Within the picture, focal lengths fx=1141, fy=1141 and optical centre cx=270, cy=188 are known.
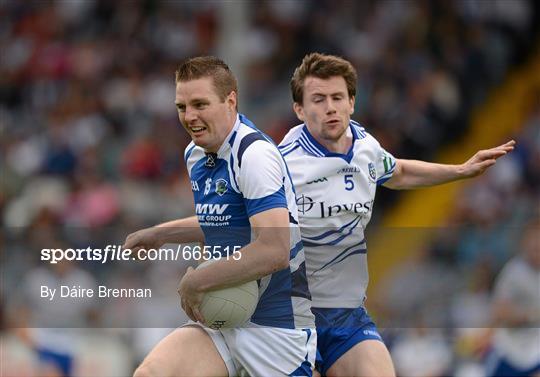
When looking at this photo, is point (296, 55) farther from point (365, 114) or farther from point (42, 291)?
point (42, 291)

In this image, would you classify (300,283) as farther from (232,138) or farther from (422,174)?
(422,174)

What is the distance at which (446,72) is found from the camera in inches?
502

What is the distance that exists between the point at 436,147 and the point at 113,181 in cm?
369

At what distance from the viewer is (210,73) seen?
5234 millimetres

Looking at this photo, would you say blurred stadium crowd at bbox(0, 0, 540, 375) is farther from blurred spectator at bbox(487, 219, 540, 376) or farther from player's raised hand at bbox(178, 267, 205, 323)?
player's raised hand at bbox(178, 267, 205, 323)

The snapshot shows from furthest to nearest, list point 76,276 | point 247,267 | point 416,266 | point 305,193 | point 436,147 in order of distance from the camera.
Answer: point 436,147, point 416,266, point 76,276, point 305,193, point 247,267

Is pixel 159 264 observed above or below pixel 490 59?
below

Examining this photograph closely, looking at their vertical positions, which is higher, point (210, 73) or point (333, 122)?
point (210, 73)

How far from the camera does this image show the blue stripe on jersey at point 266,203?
16.5 feet

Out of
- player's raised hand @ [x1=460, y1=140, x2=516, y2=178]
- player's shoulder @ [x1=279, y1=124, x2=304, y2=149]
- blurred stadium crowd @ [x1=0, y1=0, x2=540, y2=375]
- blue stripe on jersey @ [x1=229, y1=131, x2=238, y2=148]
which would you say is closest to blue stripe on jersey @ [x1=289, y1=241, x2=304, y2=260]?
blue stripe on jersey @ [x1=229, y1=131, x2=238, y2=148]

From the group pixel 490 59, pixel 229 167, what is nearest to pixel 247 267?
pixel 229 167

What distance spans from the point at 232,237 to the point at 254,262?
1.15 feet

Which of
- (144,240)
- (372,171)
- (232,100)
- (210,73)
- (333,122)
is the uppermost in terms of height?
(210,73)

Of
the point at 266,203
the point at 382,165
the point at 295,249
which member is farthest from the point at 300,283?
the point at 382,165
